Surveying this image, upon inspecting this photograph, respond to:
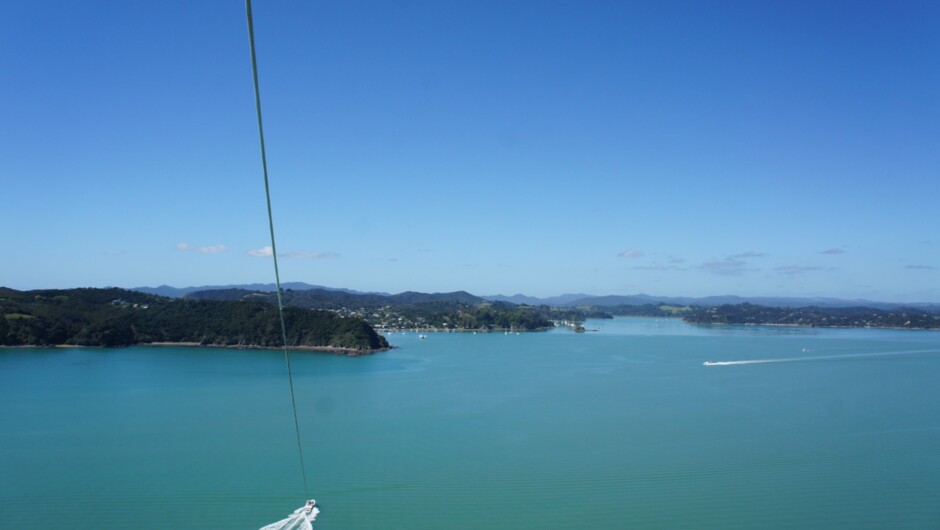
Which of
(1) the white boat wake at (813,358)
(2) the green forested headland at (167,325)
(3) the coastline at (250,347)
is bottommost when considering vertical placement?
(1) the white boat wake at (813,358)

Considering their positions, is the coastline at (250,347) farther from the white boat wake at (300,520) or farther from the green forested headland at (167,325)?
the white boat wake at (300,520)

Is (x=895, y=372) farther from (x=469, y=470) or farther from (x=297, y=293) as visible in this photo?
(x=297, y=293)

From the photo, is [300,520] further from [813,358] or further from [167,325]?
[167,325]

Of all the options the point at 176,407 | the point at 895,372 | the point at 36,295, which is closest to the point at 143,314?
the point at 36,295

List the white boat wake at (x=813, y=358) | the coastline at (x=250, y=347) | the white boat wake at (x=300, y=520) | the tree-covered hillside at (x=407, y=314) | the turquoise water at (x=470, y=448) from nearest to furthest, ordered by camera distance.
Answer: the white boat wake at (x=300, y=520)
the turquoise water at (x=470, y=448)
the white boat wake at (x=813, y=358)
the coastline at (x=250, y=347)
the tree-covered hillside at (x=407, y=314)

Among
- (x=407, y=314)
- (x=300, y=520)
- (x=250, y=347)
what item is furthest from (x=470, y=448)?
(x=407, y=314)

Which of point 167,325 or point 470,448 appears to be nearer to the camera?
point 470,448

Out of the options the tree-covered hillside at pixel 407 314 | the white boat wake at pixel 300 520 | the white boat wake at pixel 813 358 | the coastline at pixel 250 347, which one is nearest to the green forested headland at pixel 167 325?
the coastline at pixel 250 347
